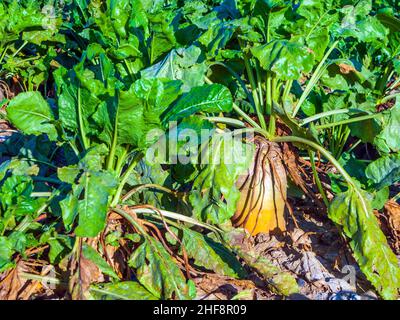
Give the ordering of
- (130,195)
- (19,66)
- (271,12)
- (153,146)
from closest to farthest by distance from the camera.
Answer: (153,146), (130,195), (271,12), (19,66)

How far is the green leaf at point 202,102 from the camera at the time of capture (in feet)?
7.75

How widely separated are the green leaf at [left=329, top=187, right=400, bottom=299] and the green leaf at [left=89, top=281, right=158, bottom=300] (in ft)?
3.17

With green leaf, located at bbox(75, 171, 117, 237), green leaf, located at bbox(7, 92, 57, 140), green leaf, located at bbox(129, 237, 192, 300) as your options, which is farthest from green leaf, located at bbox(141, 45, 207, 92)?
green leaf, located at bbox(129, 237, 192, 300)

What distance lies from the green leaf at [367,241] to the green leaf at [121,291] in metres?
0.96

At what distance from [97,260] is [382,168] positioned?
1547mm

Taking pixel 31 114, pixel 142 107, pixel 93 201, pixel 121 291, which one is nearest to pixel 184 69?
pixel 142 107

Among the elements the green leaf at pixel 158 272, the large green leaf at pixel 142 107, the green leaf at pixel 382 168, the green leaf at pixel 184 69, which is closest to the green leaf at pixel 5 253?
the green leaf at pixel 158 272

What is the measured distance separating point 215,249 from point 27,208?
2.92 ft

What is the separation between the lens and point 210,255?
8.07ft

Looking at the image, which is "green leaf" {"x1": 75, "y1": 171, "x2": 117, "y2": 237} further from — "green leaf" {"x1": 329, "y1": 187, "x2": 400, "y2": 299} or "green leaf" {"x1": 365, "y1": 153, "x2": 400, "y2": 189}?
"green leaf" {"x1": 365, "y1": 153, "x2": 400, "y2": 189}
